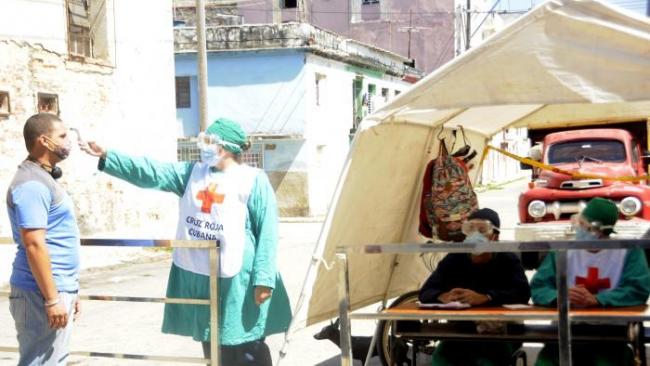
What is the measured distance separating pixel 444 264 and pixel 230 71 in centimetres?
2676

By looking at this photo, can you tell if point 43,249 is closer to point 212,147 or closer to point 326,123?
point 212,147

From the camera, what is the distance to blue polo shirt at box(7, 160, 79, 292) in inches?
191

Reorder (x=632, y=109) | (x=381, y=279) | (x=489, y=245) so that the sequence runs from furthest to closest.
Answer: (x=632, y=109), (x=381, y=279), (x=489, y=245)

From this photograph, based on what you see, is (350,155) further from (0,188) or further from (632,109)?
(0,188)

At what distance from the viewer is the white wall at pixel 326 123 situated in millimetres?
32000

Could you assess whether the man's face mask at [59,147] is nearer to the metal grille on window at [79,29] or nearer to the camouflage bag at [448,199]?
the camouflage bag at [448,199]

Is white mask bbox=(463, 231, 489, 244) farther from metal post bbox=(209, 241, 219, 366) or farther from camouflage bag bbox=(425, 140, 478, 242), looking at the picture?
metal post bbox=(209, 241, 219, 366)

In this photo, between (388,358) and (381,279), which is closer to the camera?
(388,358)

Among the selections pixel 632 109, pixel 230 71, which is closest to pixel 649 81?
pixel 632 109

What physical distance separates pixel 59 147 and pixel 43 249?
2.08 feet

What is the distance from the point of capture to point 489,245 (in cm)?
484

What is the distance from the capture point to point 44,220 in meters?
4.86

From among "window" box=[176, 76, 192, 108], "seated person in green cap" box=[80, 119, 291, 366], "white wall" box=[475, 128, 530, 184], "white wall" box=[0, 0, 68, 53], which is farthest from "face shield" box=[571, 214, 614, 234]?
"white wall" box=[475, 128, 530, 184]

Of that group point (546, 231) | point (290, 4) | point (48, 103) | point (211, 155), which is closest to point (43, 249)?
point (211, 155)
